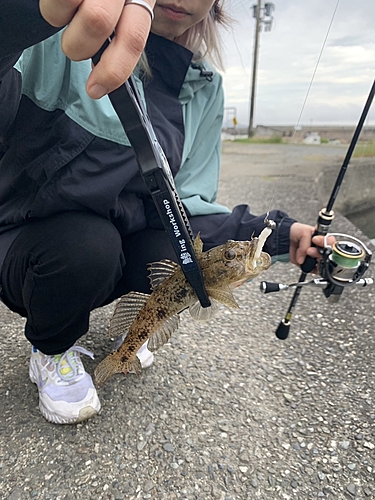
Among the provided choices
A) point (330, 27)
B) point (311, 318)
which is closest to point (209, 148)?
point (330, 27)

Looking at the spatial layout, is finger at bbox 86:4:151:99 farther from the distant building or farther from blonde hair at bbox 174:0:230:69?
the distant building

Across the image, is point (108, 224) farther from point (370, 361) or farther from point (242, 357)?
point (370, 361)

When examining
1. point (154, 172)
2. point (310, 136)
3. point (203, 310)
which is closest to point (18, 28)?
point (154, 172)

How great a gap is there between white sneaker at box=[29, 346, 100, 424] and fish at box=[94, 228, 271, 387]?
0.28 metres

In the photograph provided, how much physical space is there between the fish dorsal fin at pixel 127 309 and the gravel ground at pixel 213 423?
492 mm

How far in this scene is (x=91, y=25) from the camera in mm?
649

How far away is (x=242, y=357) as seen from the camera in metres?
2.06

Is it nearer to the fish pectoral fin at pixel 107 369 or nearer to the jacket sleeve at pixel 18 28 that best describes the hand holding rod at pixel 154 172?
the jacket sleeve at pixel 18 28

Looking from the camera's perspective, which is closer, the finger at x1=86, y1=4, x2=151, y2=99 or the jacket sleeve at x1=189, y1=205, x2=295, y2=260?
the finger at x1=86, y1=4, x2=151, y2=99

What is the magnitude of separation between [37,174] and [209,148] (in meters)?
→ 0.87

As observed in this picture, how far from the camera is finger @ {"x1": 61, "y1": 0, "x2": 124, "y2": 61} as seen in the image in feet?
2.11

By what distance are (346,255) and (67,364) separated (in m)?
1.15

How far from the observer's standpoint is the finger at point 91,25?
→ 0.64 metres

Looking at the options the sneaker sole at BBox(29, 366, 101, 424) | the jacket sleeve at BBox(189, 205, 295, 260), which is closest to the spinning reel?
the jacket sleeve at BBox(189, 205, 295, 260)
